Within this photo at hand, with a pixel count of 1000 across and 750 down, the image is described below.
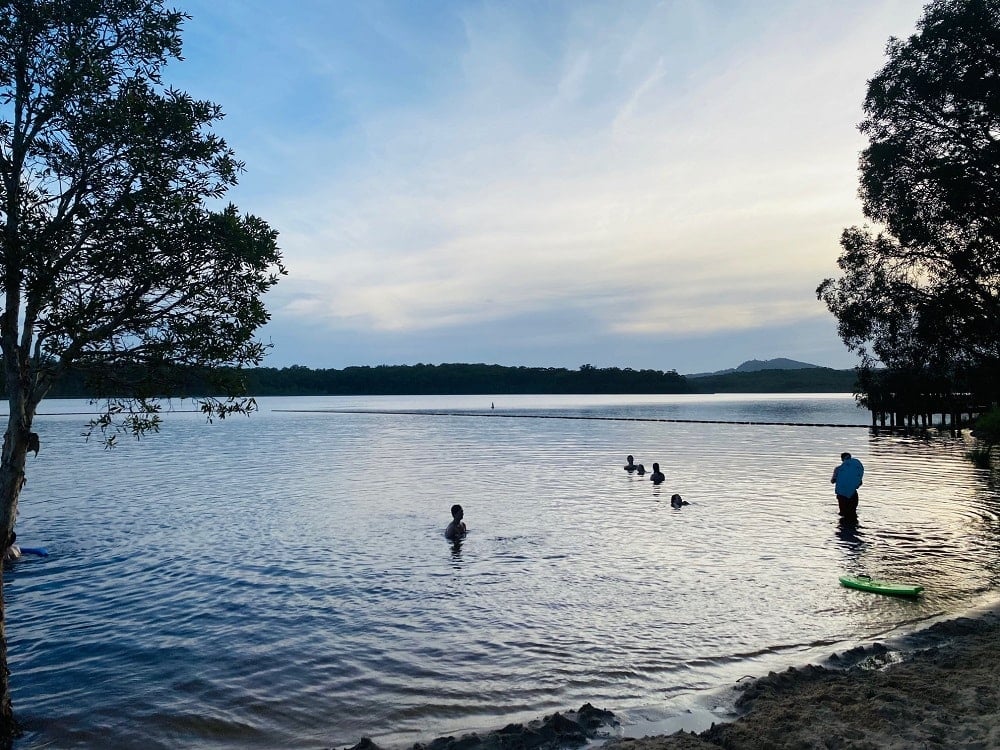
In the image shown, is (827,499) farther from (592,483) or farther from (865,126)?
(865,126)

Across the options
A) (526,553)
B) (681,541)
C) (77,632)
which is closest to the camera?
(77,632)

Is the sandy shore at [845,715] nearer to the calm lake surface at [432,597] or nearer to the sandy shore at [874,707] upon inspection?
the sandy shore at [874,707]

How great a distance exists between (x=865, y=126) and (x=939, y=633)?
26568 mm

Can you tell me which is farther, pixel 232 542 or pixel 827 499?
pixel 827 499

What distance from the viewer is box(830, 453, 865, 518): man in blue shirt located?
23641 mm

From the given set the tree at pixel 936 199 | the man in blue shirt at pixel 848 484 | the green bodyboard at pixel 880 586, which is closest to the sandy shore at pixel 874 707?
the green bodyboard at pixel 880 586

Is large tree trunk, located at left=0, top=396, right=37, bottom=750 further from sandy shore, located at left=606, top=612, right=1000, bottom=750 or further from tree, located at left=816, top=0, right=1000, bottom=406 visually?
tree, located at left=816, top=0, right=1000, bottom=406

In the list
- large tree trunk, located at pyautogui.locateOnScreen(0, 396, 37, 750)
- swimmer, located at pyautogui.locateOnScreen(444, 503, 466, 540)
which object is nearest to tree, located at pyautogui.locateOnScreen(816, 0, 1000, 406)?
swimmer, located at pyautogui.locateOnScreen(444, 503, 466, 540)

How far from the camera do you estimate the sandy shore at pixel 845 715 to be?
25.4 ft

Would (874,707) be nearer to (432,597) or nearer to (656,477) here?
(432,597)

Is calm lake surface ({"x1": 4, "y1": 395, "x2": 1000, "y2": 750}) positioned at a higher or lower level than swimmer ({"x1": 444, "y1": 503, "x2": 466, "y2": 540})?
lower

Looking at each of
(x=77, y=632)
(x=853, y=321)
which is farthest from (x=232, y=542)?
(x=853, y=321)

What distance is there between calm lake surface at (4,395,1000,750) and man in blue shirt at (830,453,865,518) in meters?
1.25

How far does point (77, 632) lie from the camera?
46.5ft
